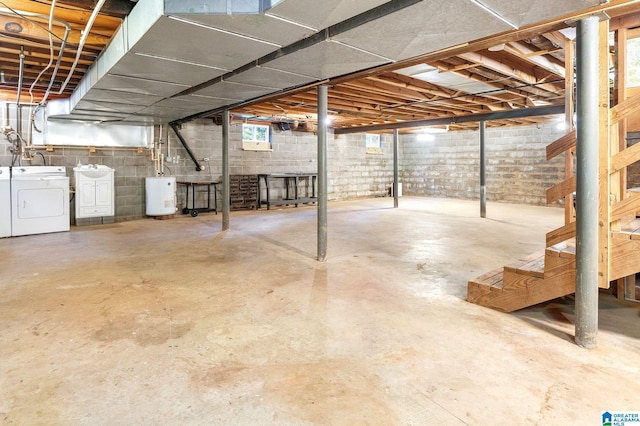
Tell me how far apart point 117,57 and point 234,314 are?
234 cm

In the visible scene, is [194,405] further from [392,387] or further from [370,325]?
[370,325]

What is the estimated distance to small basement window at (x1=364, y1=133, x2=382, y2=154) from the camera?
1227cm

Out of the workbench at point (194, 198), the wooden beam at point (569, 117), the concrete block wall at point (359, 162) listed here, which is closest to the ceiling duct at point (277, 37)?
the wooden beam at point (569, 117)

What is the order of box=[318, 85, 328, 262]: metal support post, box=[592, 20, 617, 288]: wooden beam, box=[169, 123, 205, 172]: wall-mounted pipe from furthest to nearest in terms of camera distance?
box=[169, 123, 205, 172]: wall-mounted pipe → box=[318, 85, 328, 262]: metal support post → box=[592, 20, 617, 288]: wooden beam

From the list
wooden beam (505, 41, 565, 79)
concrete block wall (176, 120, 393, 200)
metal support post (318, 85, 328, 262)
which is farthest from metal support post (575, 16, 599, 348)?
concrete block wall (176, 120, 393, 200)

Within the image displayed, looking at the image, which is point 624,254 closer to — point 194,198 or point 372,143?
point 194,198

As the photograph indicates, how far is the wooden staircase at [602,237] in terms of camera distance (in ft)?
6.94

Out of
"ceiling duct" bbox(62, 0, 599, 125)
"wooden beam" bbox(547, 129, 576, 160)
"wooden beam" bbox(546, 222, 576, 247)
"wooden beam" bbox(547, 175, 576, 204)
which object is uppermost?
"ceiling duct" bbox(62, 0, 599, 125)

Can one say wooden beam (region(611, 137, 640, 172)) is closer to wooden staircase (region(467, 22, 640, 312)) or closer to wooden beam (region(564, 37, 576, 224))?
wooden staircase (region(467, 22, 640, 312))

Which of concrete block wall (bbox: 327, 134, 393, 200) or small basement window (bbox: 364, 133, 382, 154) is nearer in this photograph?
concrete block wall (bbox: 327, 134, 393, 200)

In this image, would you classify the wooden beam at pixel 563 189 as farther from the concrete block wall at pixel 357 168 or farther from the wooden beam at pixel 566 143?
the concrete block wall at pixel 357 168

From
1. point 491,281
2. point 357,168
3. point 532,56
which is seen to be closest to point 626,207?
point 491,281

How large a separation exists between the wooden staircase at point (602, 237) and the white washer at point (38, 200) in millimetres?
6306

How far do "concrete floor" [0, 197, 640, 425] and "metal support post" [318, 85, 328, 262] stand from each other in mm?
280
